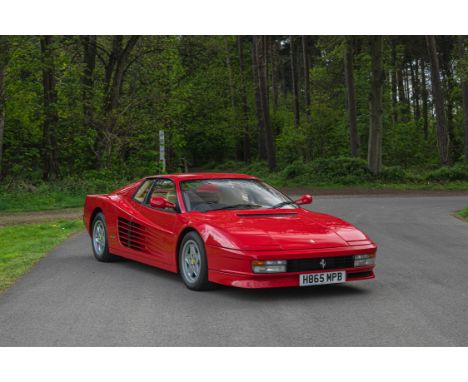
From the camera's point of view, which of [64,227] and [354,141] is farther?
[354,141]

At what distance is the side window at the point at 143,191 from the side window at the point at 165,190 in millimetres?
165

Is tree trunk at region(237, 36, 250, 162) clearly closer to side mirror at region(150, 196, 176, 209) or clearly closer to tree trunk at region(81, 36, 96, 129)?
tree trunk at region(81, 36, 96, 129)

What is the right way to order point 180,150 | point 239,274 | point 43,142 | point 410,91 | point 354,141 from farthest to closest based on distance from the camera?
1. point 410,91
2. point 180,150
3. point 354,141
4. point 43,142
5. point 239,274

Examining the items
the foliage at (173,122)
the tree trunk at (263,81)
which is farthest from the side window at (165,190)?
the tree trunk at (263,81)

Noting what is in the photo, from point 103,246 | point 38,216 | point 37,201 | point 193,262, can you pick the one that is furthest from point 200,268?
point 37,201

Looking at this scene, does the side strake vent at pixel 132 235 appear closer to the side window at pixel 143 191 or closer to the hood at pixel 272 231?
the side window at pixel 143 191

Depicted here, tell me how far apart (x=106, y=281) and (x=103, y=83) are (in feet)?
77.5

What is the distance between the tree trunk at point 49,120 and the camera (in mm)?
29234

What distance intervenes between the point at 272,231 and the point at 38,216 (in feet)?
46.9

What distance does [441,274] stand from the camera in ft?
30.2

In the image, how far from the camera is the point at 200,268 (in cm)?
786

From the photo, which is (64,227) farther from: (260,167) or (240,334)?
(260,167)

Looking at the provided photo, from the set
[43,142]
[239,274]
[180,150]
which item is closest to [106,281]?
[239,274]

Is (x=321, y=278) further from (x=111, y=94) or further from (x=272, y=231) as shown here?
(x=111, y=94)
